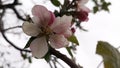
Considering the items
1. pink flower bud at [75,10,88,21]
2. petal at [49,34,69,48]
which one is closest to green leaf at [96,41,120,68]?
petal at [49,34,69,48]

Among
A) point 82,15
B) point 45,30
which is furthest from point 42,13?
point 82,15

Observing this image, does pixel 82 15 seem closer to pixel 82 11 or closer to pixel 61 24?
pixel 82 11

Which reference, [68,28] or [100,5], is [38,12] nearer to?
[68,28]

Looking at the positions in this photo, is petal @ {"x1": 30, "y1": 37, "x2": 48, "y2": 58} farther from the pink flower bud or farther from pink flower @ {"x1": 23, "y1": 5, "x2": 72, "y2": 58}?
the pink flower bud

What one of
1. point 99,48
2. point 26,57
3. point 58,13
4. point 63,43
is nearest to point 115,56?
point 99,48

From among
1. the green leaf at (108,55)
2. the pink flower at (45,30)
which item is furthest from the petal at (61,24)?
the green leaf at (108,55)

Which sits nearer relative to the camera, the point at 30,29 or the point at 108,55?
the point at 108,55

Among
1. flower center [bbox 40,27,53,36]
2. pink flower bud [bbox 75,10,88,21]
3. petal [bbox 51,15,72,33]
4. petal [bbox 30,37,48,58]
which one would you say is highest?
pink flower bud [bbox 75,10,88,21]
